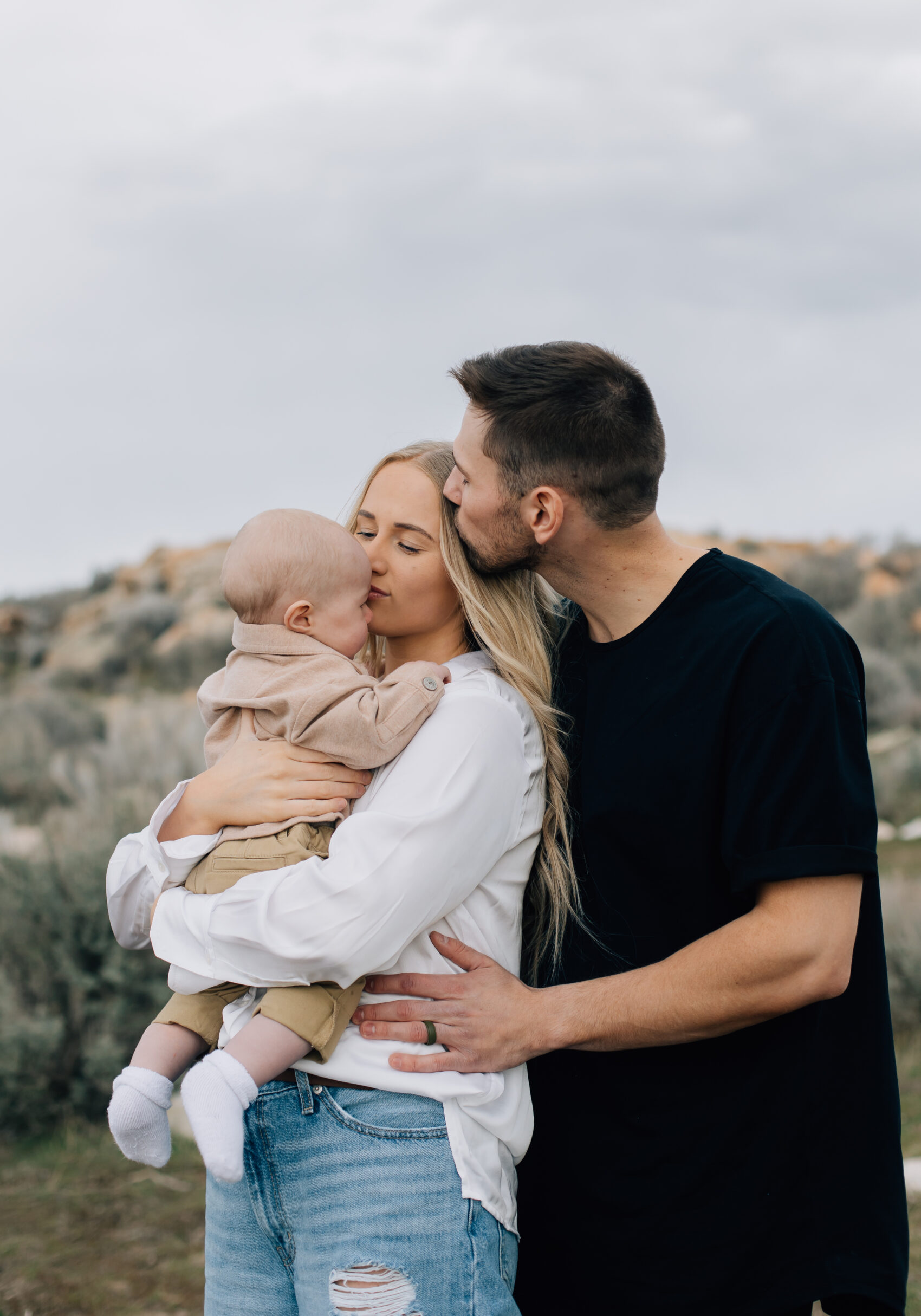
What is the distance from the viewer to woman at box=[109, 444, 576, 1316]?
203 centimetres

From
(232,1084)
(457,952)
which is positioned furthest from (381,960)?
(232,1084)

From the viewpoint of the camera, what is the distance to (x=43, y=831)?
668 centimetres

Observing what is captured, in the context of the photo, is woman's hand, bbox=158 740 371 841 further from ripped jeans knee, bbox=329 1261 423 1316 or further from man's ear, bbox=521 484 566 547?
ripped jeans knee, bbox=329 1261 423 1316

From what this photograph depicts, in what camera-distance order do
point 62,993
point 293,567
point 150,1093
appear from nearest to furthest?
point 150,1093, point 293,567, point 62,993

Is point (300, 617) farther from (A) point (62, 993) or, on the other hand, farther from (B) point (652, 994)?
(A) point (62, 993)

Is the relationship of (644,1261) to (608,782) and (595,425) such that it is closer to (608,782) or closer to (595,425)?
(608,782)

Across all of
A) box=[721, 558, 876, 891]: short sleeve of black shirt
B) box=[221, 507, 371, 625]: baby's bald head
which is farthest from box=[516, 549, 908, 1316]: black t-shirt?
box=[221, 507, 371, 625]: baby's bald head

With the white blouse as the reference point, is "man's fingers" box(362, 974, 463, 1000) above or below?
below

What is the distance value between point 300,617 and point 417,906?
0.85m

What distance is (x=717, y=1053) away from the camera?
2363 mm

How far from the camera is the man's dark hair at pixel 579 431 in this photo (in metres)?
2.51

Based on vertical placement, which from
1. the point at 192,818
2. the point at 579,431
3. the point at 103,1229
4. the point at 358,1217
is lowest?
the point at 103,1229

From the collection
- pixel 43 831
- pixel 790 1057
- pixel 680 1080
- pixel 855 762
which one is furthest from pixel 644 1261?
pixel 43 831

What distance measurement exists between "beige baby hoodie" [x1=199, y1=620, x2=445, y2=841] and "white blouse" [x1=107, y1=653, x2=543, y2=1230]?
0.19ft
